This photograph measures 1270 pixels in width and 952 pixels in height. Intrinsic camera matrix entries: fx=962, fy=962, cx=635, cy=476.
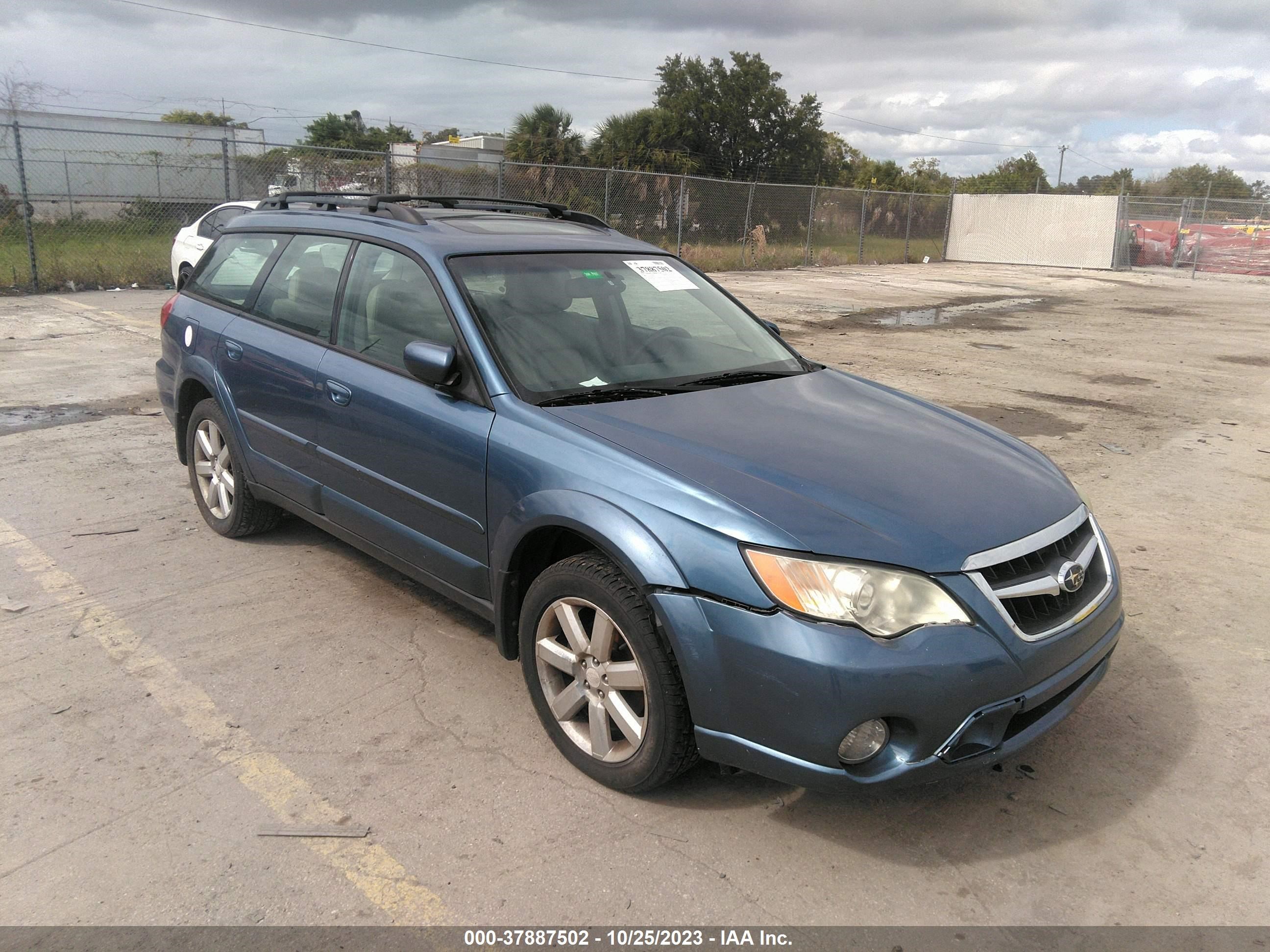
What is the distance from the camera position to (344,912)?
245 cm

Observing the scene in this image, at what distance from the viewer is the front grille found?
8.61ft

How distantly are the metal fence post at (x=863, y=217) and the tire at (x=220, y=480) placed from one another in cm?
2532

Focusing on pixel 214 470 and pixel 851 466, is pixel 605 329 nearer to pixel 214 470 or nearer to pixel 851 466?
pixel 851 466

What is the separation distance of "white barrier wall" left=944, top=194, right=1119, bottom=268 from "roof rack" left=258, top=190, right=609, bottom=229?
97.7 ft

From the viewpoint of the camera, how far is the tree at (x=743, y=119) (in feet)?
131

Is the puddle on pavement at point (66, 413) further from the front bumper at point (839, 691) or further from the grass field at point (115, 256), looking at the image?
the grass field at point (115, 256)

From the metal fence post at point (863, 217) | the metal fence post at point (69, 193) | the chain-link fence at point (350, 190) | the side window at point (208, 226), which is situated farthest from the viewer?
the metal fence post at point (863, 217)

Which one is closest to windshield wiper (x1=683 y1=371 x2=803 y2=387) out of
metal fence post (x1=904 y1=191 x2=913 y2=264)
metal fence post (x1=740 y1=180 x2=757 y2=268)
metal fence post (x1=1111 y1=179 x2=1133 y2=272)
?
metal fence post (x1=740 y1=180 x2=757 y2=268)

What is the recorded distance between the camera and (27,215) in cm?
1372

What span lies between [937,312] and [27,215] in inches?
555

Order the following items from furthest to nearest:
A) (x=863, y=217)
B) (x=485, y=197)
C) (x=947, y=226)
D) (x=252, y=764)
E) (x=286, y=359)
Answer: (x=947, y=226), (x=863, y=217), (x=485, y=197), (x=286, y=359), (x=252, y=764)

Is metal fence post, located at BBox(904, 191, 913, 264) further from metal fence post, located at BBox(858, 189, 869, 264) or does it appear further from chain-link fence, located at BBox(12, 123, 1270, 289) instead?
metal fence post, located at BBox(858, 189, 869, 264)

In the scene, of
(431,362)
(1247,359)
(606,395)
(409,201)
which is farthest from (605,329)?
(1247,359)

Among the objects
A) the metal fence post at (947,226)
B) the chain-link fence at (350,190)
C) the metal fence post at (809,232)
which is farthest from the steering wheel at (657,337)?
the metal fence post at (947,226)
